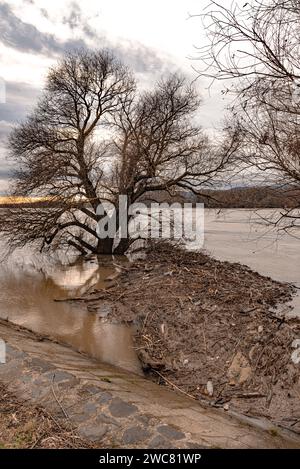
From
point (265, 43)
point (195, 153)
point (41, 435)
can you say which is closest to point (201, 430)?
point (41, 435)

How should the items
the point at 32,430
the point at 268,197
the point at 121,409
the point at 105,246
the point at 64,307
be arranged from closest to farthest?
1. the point at 32,430
2. the point at 121,409
3. the point at 268,197
4. the point at 64,307
5. the point at 105,246

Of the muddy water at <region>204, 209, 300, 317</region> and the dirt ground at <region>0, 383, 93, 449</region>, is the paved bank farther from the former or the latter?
the muddy water at <region>204, 209, 300, 317</region>

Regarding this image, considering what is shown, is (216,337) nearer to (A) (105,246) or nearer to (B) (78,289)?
(B) (78,289)

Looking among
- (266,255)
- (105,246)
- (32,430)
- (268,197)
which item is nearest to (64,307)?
(268,197)

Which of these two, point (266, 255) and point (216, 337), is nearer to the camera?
point (216, 337)

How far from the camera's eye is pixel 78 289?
11.6 meters

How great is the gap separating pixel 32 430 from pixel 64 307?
20.5 feet

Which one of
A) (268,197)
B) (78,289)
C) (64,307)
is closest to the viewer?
(268,197)

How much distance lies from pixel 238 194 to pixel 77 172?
368 inches

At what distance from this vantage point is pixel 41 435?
11.5 ft

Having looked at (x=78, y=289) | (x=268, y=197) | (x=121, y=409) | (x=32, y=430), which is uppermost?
(x=268, y=197)

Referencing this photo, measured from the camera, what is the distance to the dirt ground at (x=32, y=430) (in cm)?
341

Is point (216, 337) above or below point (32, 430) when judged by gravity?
below

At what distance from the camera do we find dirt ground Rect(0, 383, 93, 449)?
341 cm
